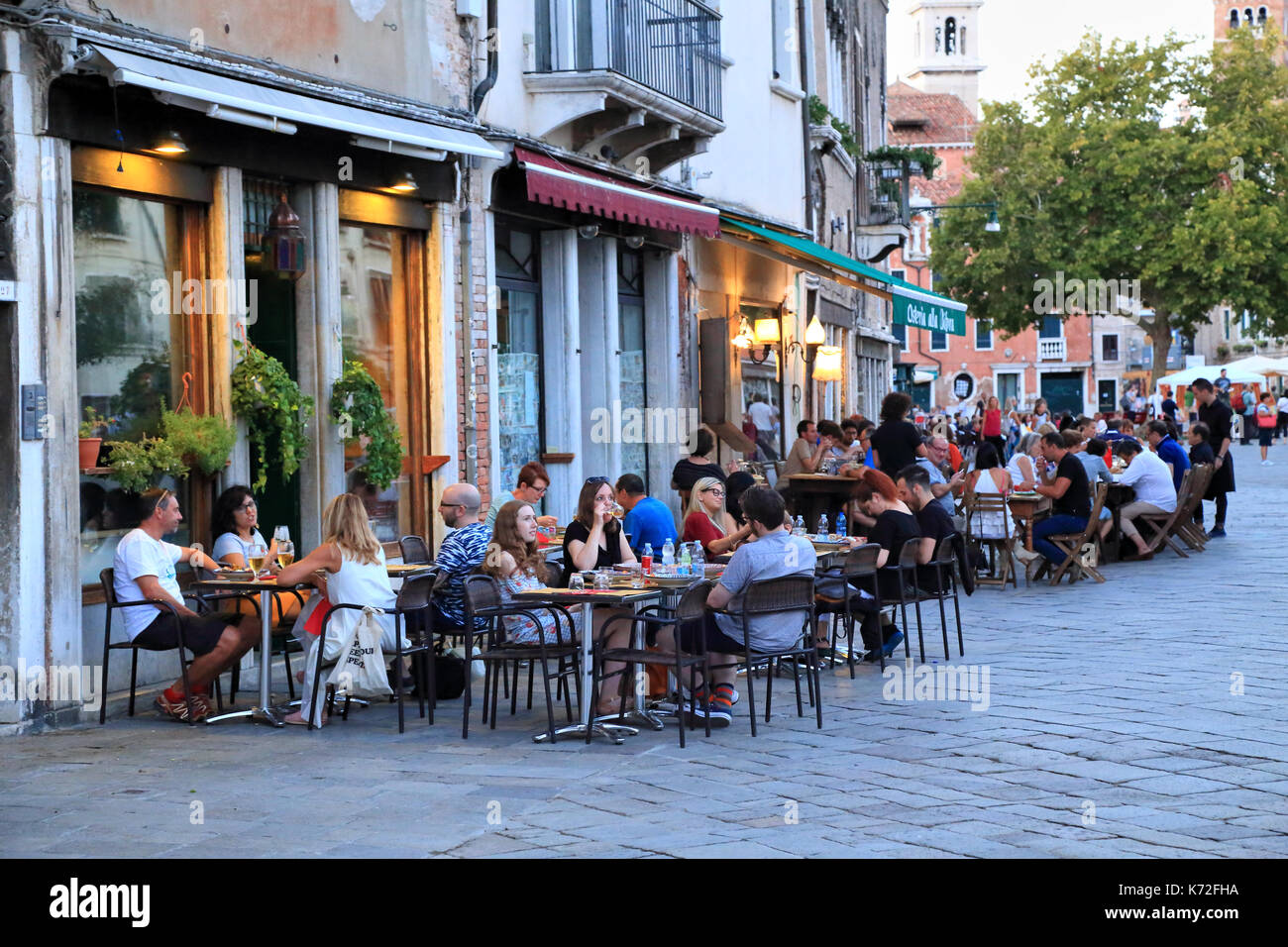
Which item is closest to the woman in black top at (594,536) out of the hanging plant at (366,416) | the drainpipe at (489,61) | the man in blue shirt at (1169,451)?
the hanging plant at (366,416)

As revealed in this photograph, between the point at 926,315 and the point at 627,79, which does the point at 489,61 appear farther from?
the point at 926,315

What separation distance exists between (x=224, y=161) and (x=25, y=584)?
292 centimetres

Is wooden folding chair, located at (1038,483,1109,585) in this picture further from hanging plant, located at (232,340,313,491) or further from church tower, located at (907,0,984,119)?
church tower, located at (907,0,984,119)

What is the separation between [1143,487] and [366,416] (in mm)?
9177

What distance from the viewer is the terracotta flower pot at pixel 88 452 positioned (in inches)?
360

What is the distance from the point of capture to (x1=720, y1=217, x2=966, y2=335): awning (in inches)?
695

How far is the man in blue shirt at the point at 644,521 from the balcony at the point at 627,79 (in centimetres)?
440

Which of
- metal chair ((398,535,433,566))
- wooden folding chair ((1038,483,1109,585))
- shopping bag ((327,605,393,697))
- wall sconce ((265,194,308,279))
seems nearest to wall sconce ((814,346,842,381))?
wooden folding chair ((1038,483,1109,585))

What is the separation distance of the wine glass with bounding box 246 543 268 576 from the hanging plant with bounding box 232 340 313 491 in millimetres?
612

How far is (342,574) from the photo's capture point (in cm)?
895

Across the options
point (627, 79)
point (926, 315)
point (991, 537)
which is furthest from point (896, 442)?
point (926, 315)

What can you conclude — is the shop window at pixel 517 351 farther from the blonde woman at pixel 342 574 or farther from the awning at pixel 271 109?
the blonde woman at pixel 342 574
